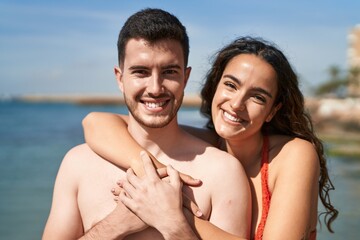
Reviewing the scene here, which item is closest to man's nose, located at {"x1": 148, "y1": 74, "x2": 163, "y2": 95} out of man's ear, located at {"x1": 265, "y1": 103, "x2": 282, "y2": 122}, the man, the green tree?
the man

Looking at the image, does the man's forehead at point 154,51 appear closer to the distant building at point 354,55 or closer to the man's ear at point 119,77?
the man's ear at point 119,77

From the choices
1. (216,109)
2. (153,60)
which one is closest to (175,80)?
(153,60)

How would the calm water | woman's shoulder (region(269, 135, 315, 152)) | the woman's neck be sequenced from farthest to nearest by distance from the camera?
the calm water → the woman's neck → woman's shoulder (region(269, 135, 315, 152))

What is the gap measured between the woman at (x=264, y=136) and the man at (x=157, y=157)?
0.48ft

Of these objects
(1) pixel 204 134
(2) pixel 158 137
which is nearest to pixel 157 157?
(2) pixel 158 137

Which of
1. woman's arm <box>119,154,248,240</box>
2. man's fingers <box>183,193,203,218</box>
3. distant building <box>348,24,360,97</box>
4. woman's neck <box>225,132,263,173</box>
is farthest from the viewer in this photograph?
distant building <box>348,24,360,97</box>

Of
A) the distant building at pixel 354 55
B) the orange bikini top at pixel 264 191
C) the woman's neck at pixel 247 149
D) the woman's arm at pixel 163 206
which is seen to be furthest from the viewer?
the distant building at pixel 354 55

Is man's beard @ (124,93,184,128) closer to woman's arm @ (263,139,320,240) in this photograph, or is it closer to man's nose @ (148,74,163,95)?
man's nose @ (148,74,163,95)

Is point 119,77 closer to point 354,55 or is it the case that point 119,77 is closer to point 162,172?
point 162,172

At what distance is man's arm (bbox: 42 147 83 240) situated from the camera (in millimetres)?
2893

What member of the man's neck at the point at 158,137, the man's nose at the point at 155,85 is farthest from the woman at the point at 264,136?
the man's nose at the point at 155,85

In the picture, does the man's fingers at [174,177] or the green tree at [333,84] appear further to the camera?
the green tree at [333,84]

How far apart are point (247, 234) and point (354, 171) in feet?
42.2

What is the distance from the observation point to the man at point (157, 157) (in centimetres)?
272
